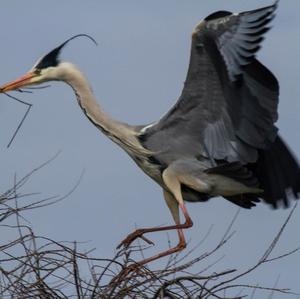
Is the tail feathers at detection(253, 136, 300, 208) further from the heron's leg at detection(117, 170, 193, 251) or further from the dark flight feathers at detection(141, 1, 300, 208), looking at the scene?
the heron's leg at detection(117, 170, 193, 251)

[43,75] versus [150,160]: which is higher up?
[43,75]

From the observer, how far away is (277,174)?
7520 millimetres

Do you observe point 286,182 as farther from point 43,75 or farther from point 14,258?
point 14,258

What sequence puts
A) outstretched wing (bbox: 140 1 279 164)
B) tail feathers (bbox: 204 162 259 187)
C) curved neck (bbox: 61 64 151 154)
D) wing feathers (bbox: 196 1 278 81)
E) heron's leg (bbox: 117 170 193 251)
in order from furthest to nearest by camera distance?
curved neck (bbox: 61 64 151 154) → tail feathers (bbox: 204 162 259 187) → heron's leg (bbox: 117 170 193 251) → outstretched wing (bbox: 140 1 279 164) → wing feathers (bbox: 196 1 278 81)

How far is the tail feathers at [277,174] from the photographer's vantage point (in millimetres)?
7488

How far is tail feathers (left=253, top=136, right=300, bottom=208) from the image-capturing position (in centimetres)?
749

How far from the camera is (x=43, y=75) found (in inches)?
286

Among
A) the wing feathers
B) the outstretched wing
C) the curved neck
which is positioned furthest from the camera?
the curved neck

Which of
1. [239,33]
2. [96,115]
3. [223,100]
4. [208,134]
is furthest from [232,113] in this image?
[96,115]

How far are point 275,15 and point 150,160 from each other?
4.86 feet

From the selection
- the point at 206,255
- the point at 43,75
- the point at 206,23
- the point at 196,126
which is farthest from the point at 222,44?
the point at 206,255

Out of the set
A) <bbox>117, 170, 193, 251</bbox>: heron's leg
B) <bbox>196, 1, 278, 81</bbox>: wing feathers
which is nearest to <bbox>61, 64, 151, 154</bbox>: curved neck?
<bbox>117, 170, 193, 251</bbox>: heron's leg

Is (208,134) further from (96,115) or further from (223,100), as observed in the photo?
(96,115)

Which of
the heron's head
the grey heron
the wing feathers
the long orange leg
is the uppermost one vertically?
the heron's head
